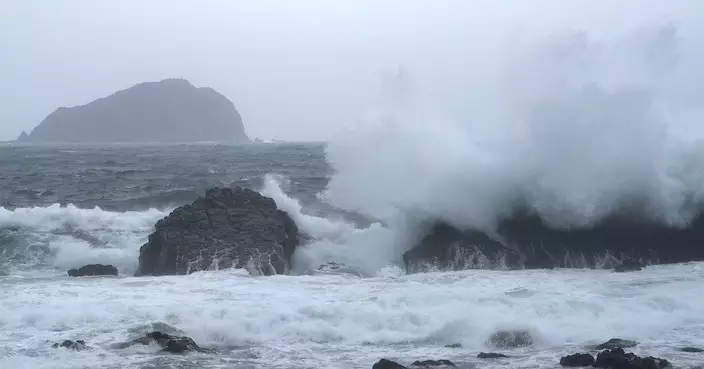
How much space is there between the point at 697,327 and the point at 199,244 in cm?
931

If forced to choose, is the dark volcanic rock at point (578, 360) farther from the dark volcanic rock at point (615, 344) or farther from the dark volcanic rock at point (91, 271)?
the dark volcanic rock at point (91, 271)

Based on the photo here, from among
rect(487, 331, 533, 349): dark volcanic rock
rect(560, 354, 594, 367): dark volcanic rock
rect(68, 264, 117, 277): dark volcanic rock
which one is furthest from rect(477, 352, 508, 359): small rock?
rect(68, 264, 117, 277): dark volcanic rock

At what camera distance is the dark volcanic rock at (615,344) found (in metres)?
9.29

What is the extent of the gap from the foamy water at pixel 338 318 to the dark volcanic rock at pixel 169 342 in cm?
21

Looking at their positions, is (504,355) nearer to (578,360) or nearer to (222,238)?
(578,360)

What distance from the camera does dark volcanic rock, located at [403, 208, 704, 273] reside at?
15.2m

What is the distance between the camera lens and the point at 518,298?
1169 centimetres

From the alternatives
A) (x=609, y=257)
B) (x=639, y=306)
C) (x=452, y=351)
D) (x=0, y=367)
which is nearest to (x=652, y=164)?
(x=609, y=257)

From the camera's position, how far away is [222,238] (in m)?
15.4

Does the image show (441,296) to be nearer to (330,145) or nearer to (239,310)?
(239,310)

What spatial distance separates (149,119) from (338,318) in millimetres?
140815

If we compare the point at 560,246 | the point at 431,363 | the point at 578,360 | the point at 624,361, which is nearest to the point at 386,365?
the point at 431,363

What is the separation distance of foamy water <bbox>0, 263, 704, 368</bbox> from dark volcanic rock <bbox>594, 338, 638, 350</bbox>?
143mm

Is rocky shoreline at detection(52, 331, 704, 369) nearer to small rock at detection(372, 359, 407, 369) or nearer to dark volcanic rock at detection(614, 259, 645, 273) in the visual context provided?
small rock at detection(372, 359, 407, 369)
